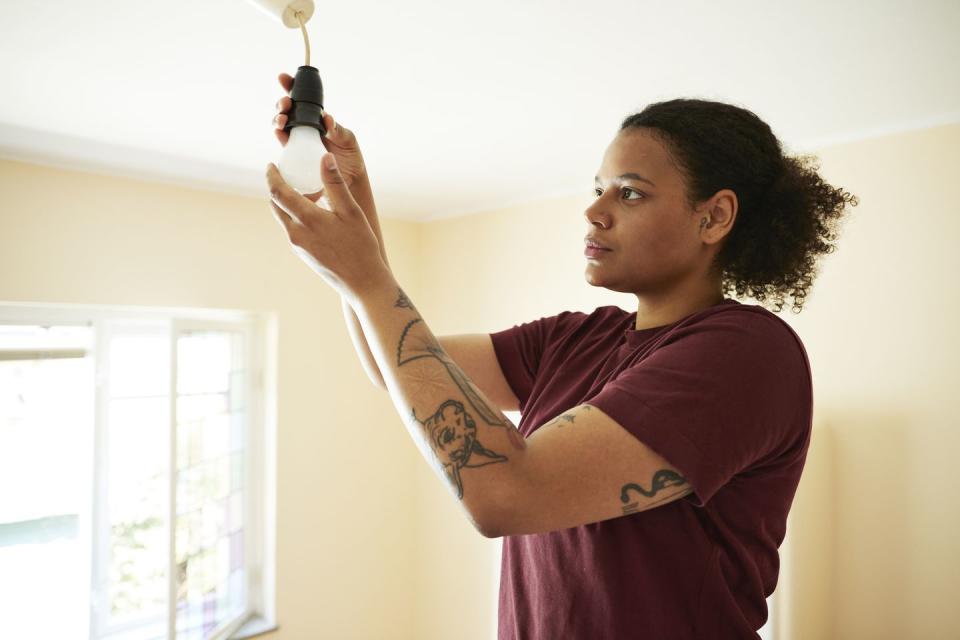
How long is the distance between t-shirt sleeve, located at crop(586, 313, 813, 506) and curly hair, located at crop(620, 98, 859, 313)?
0.22 metres

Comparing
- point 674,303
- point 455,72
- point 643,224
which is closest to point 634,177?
point 643,224

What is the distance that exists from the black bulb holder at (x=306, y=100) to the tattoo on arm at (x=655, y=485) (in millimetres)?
479

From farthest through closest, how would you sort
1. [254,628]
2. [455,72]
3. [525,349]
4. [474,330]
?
[474,330] < [254,628] < [455,72] < [525,349]

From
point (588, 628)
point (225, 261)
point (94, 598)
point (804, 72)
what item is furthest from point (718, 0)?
point (94, 598)

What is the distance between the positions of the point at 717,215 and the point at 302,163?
1.64 ft

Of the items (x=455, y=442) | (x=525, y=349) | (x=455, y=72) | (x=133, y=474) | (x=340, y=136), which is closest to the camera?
(x=455, y=442)

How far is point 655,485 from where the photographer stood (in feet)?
1.88

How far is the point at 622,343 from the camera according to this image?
2.76ft

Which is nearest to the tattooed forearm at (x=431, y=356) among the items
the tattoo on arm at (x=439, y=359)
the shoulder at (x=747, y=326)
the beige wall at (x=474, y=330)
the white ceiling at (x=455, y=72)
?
the tattoo on arm at (x=439, y=359)

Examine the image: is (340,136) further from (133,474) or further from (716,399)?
(133,474)

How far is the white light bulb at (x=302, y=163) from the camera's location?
621mm

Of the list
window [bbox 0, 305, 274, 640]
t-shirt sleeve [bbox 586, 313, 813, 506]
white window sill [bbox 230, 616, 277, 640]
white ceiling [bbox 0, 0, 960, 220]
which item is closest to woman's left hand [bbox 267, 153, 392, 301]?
t-shirt sleeve [bbox 586, 313, 813, 506]

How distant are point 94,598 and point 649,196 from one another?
8.82ft

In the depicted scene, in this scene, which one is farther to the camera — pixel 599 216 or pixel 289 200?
pixel 599 216
